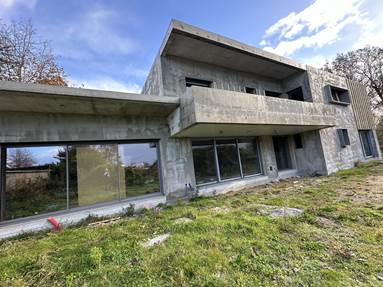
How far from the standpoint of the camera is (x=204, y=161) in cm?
671

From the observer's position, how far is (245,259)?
224 cm

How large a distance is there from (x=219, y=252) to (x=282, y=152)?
8197 mm

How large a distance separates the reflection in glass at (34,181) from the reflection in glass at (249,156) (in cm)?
645

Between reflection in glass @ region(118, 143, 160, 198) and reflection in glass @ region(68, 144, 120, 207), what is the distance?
20cm

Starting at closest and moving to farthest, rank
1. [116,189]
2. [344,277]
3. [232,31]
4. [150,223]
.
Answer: [344,277]
[150,223]
[116,189]
[232,31]

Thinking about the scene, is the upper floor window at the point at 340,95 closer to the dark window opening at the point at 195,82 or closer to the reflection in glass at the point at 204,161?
the dark window opening at the point at 195,82

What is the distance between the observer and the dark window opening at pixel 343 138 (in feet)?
30.0

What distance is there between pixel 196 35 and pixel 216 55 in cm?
149

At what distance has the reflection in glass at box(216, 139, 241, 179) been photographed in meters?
7.06

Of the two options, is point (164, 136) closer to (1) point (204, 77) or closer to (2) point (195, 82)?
(2) point (195, 82)

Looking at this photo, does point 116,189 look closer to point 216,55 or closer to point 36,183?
point 36,183

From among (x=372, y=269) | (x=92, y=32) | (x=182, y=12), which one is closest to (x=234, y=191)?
(x=372, y=269)

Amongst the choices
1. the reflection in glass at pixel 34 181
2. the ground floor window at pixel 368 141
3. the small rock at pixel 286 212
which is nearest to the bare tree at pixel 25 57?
the reflection in glass at pixel 34 181

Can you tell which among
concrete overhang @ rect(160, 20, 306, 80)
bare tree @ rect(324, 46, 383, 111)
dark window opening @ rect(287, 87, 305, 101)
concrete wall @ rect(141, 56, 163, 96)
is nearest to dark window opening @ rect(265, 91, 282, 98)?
dark window opening @ rect(287, 87, 305, 101)
